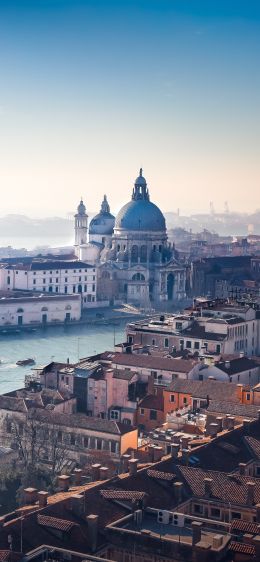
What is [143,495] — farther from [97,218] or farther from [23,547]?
[97,218]

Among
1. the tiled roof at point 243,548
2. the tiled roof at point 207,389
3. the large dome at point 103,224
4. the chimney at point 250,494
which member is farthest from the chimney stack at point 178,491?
the large dome at point 103,224

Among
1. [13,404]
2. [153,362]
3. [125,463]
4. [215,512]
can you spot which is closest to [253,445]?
[125,463]

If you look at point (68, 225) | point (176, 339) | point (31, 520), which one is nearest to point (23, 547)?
point (31, 520)

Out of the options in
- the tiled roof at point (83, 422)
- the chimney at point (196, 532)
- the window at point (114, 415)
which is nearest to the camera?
the chimney at point (196, 532)

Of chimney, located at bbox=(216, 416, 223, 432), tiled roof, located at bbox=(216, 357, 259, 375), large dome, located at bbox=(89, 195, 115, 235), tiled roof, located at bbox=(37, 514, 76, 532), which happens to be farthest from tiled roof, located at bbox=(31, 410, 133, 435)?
large dome, located at bbox=(89, 195, 115, 235)

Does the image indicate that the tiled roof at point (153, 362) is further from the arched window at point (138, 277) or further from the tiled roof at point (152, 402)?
the arched window at point (138, 277)

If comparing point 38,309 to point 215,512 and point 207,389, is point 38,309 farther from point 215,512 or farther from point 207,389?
point 215,512

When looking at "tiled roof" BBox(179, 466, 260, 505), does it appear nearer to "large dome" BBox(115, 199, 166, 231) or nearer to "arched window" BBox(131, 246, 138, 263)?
"arched window" BBox(131, 246, 138, 263)
